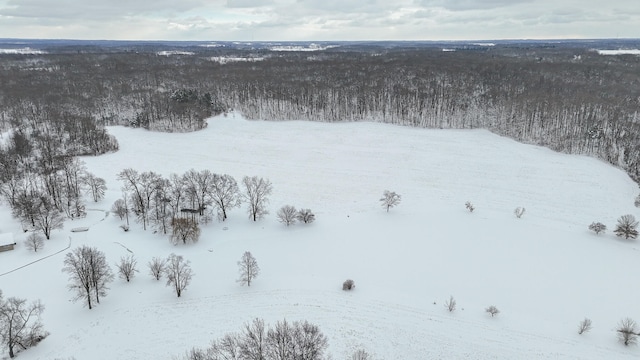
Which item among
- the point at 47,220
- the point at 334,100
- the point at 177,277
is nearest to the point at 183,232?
the point at 177,277

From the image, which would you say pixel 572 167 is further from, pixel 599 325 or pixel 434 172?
pixel 599 325

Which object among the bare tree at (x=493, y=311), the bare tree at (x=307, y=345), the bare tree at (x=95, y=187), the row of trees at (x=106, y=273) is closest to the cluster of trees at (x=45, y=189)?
the bare tree at (x=95, y=187)

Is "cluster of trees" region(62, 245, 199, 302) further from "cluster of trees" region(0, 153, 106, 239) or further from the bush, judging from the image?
the bush

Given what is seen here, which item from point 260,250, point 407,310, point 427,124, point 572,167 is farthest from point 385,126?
point 407,310

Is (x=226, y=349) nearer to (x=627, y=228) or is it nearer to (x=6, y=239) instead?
(x=6, y=239)

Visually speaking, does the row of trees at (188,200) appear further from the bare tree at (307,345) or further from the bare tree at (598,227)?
the bare tree at (598,227)

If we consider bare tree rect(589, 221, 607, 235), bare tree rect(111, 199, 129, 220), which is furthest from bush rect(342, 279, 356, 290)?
bare tree rect(589, 221, 607, 235)
